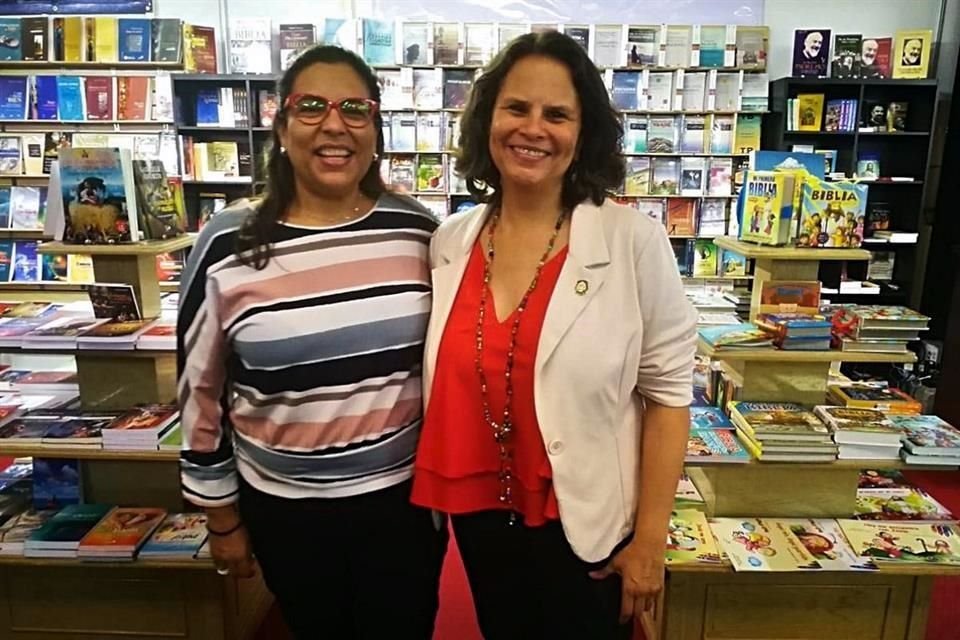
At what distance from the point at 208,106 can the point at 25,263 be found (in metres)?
1.69

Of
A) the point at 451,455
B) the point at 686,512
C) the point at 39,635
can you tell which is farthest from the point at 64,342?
→ the point at 686,512

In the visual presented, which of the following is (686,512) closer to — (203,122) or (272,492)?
(272,492)

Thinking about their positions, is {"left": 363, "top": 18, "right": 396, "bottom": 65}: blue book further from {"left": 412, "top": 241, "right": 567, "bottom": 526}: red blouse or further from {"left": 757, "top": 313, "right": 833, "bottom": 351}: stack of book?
{"left": 412, "top": 241, "right": 567, "bottom": 526}: red blouse

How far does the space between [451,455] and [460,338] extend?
0.20 metres

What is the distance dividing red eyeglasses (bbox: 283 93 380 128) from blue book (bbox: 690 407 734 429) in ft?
4.28

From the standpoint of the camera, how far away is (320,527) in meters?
1.36

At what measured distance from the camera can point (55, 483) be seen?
2.29 m

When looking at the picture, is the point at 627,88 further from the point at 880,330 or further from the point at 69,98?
the point at 69,98

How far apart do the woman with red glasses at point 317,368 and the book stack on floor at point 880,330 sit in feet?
4.07

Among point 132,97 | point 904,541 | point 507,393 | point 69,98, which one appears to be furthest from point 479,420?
point 69,98

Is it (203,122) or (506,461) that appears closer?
(506,461)

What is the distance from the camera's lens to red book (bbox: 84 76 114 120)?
4.93m

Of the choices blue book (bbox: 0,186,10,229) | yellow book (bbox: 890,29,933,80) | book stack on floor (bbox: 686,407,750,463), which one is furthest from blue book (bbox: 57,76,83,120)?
yellow book (bbox: 890,29,933,80)

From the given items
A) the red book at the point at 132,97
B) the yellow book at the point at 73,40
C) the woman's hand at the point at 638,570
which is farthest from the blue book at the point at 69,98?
the woman's hand at the point at 638,570
